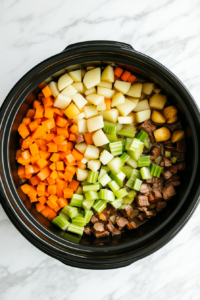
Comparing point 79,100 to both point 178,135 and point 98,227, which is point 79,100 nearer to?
point 178,135

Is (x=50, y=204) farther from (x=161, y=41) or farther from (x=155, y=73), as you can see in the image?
(x=161, y=41)

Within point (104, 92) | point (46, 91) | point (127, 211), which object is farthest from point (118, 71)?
point (127, 211)

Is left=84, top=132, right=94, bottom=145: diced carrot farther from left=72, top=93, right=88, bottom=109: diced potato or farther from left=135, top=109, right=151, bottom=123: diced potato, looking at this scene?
left=135, top=109, right=151, bottom=123: diced potato

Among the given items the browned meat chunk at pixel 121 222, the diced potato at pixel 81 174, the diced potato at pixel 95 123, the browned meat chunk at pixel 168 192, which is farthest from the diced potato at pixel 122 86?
the browned meat chunk at pixel 121 222

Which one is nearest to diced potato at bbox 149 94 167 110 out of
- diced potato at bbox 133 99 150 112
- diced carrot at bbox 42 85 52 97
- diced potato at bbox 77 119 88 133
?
diced potato at bbox 133 99 150 112

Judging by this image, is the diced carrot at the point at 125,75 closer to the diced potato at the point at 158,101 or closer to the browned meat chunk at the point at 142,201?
the diced potato at the point at 158,101

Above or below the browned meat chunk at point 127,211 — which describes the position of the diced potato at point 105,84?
above

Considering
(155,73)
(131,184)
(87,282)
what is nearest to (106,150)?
(131,184)

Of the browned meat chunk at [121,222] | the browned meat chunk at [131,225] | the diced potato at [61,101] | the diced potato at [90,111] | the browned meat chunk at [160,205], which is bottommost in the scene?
the browned meat chunk at [131,225]
